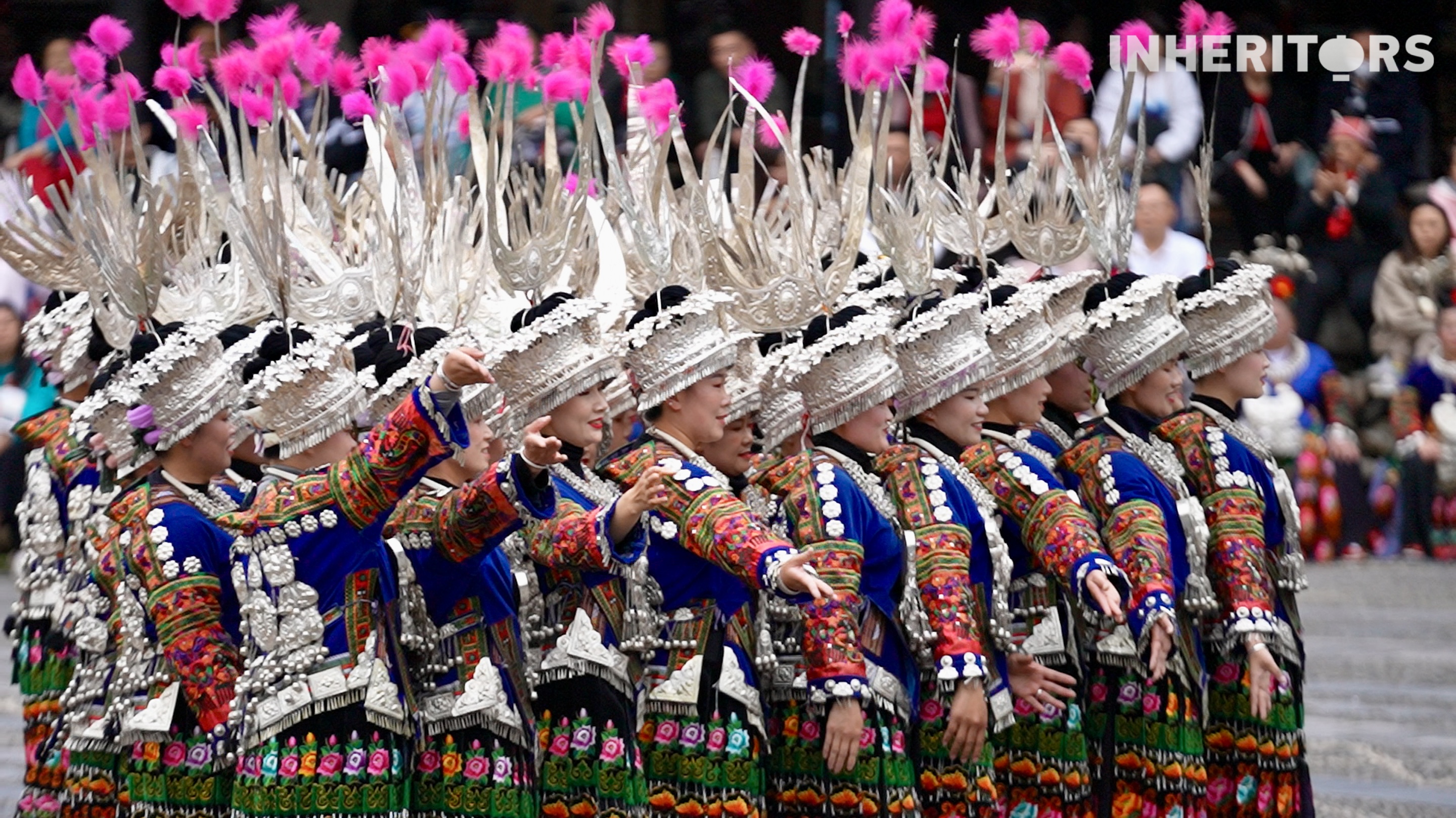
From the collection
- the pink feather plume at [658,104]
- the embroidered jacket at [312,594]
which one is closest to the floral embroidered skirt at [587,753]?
the embroidered jacket at [312,594]

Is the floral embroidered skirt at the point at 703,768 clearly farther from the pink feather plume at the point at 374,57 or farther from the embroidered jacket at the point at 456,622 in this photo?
the pink feather plume at the point at 374,57

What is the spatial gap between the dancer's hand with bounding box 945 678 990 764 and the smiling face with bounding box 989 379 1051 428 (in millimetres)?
1192

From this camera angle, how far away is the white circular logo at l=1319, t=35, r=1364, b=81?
18.0 metres

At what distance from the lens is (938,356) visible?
6.90m

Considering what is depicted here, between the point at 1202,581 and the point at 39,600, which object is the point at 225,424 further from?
the point at 1202,581

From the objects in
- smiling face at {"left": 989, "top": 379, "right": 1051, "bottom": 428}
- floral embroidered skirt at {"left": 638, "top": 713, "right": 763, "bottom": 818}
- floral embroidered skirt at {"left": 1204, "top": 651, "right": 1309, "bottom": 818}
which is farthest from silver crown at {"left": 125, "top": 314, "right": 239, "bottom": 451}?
floral embroidered skirt at {"left": 1204, "top": 651, "right": 1309, "bottom": 818}

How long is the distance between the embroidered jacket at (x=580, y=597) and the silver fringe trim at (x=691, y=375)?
0.28m

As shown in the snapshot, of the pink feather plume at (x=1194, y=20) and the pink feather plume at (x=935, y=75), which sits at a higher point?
the pink feather plume at (x=1194, y=20)

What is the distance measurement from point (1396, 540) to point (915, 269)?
10.1 m

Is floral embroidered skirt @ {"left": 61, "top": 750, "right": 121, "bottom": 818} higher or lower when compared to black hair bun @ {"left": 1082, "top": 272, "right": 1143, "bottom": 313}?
lower

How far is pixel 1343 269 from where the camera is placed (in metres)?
17.2

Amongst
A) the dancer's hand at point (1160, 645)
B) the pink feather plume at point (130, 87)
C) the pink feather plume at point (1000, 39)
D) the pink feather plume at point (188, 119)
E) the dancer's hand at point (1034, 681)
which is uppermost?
the pink feather plume at point (1000, 39)

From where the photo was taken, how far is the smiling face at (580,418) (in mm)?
6203

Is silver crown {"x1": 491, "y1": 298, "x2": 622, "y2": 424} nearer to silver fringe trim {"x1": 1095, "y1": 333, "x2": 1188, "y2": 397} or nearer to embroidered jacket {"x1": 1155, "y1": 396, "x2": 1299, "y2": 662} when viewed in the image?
silver fringe trim {"x1": 1095, "y1": 333, "x2": 1188, "y2": 397}
